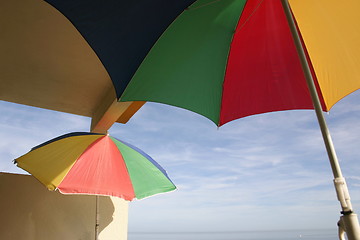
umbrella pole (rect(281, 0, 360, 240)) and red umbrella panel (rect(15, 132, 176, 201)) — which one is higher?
red umbrella panel (rect(15, 132, 176, 201))

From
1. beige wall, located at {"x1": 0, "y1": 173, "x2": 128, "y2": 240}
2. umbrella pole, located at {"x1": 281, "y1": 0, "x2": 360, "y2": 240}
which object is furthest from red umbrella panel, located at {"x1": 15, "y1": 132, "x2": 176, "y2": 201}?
umbrella pole, located at {"x1": 281, "y1": 0, "x2": 360, "y2": 240}

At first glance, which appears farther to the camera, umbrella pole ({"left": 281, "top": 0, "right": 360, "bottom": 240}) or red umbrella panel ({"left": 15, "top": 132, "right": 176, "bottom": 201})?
red umbrella panel ({"left": 15, "top": 132, "right": 176, "bottom": 201})

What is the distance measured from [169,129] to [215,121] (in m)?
16.0

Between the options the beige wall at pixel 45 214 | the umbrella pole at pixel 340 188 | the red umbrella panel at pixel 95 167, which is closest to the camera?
the umbrella pole at pixel 340 188

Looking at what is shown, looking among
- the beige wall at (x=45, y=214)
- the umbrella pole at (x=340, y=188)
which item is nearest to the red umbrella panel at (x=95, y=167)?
the beige wall at (x=45, y=214)

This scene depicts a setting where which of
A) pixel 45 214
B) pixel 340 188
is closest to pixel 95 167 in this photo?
pixel 45 214

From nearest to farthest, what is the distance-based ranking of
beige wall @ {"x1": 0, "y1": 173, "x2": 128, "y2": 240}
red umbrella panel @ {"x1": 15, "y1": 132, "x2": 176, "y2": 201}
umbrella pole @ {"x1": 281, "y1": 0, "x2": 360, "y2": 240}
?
umbrella pole @ {"x1": 281, "y1": 0, "x2": 360, "y2": 240}, red umbrella panel @ {"x1": 15, "y1": 132, "x2": 176, "y2": 201}, beige wall @ {"x1": 0, "y1": 173, "x2": 128, "y2": 240}

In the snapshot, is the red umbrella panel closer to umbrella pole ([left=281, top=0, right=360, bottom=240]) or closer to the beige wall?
the beige wall

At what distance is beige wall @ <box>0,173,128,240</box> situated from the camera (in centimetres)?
284

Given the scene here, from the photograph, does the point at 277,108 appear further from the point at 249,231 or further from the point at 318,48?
the point at 249,231

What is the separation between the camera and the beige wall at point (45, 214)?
2838 mm

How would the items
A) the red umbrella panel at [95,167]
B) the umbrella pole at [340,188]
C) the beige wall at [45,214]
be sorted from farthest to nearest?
1. the beige wall at [45,214]
2. the red umbrella panel at [95,167]
3. the umbrella pole at [340,188]

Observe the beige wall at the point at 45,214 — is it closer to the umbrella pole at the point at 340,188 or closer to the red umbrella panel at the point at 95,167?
the red umbrella panel at the point at 95,167

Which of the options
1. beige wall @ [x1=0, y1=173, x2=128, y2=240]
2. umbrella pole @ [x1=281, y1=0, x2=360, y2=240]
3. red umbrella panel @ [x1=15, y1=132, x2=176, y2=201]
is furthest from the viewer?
beige wall @ [x1=0, y1=173, x2=128, y2=240]
